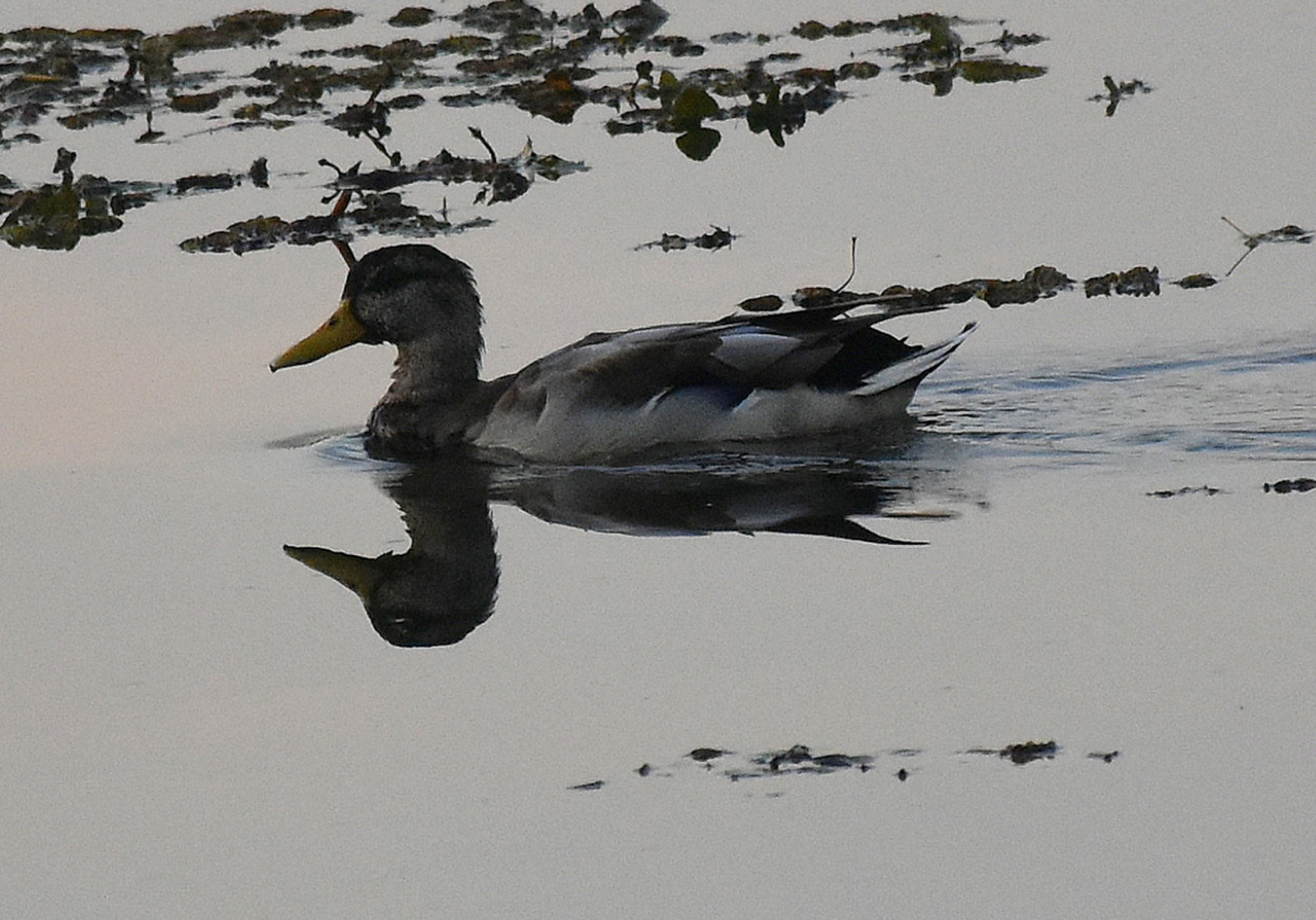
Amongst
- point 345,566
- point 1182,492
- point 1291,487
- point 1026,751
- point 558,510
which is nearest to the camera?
point 1026,751

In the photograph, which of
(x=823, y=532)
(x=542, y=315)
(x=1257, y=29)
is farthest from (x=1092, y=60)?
(x=823, y=532)

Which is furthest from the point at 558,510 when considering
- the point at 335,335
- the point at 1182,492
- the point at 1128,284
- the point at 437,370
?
the point at 1128,284

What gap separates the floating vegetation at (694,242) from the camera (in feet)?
46.4

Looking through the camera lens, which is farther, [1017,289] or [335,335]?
[1017,289]

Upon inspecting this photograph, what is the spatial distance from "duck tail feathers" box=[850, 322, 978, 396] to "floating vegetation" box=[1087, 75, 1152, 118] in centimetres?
586

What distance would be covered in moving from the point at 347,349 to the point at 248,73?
6.84m

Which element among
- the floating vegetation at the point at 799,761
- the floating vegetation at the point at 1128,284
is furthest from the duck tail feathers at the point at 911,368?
the floating vegetation at the point at 799,761

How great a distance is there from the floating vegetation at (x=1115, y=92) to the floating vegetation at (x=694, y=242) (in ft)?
12.4

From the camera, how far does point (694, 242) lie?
14242 millimetres

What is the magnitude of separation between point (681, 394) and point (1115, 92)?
6.79 meters

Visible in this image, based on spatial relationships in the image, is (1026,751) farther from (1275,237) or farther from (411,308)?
(1275,237)

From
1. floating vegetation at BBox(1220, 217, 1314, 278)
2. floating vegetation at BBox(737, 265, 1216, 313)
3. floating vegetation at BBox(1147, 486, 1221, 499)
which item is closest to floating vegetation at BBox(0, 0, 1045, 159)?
floating vegetation at BBox(737, 265, 1216, 313)

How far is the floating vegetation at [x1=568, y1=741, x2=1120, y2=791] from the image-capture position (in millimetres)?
7336

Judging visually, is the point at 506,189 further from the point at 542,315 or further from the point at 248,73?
the point at 248,73
